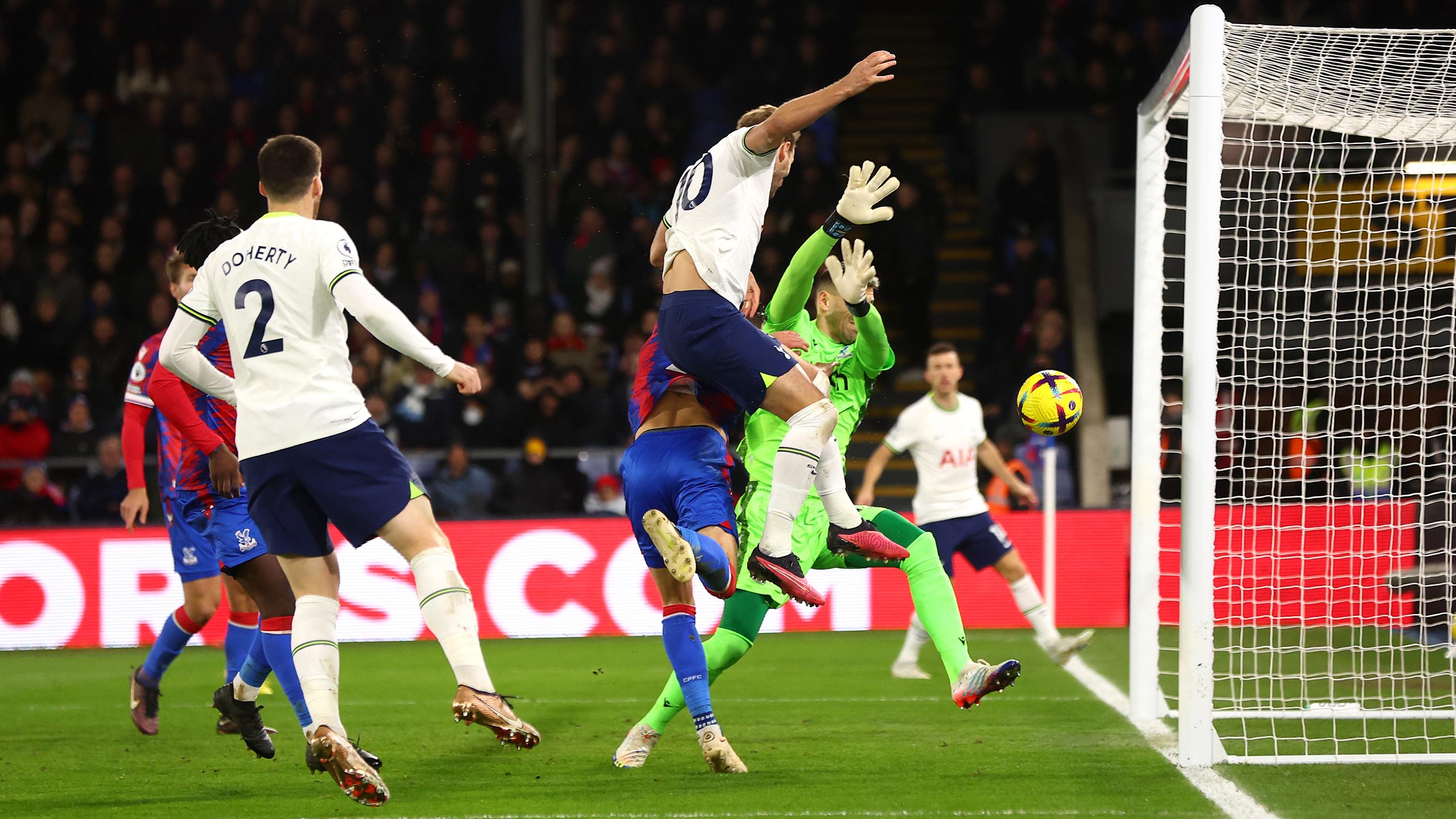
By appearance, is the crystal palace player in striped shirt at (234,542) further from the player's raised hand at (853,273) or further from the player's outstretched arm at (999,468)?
the player's outstretched arm at (999,468)

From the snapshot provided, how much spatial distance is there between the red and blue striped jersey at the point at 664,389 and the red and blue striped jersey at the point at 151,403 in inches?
94.2

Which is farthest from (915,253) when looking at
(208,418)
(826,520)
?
(208,418)

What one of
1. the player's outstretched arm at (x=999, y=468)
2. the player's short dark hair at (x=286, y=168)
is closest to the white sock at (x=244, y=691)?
the player's short dark hair at (x=286, y=168)

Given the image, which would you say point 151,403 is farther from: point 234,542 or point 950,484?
point 950,484

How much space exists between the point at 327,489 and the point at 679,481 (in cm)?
134

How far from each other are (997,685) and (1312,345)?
1064 centimetres

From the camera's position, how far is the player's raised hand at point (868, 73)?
475 centimetres

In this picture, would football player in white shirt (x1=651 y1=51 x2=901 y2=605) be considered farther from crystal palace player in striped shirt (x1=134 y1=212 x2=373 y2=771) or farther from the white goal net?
crystal palace player in striped shirt (x1=134 y1=212 x2=373 y2=771)

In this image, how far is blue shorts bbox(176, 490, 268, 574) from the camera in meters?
5.88

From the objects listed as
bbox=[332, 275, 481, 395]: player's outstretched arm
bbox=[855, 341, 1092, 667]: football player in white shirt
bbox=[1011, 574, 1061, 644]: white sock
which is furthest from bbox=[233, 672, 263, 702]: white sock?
bbox=[1011, 574, 1061, 644]: white sock

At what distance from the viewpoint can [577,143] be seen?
50.6 ft

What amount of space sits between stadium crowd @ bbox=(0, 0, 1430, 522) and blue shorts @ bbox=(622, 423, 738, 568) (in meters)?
7.08

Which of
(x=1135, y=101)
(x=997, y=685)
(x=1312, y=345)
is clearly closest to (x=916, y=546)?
(x=997, y=685)

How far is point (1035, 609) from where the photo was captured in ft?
28.4
